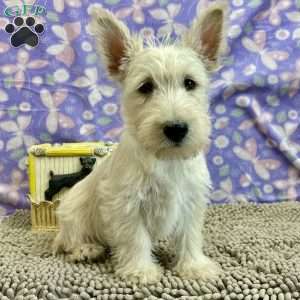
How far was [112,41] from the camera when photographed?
7.45 feet

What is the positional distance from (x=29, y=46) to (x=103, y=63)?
130 cm

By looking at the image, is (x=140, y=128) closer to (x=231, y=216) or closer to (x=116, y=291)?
(x=116, y=291)

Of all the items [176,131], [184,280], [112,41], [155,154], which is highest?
[112,41]

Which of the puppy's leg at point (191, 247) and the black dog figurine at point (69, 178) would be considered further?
the black dog figurine at point (69, 178)

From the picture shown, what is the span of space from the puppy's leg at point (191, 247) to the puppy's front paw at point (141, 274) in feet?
0.45

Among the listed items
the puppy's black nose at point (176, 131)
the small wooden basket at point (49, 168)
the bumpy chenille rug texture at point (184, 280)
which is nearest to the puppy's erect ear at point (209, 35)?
the puppy's black nose at point (176, 131)

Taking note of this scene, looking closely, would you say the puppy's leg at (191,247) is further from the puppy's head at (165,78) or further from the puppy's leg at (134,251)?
the puppy's head at (165,78)

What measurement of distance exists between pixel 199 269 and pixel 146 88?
84cm

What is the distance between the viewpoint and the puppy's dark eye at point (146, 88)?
2152 millimetres

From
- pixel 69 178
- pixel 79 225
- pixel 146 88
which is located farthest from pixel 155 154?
pixel 69 178

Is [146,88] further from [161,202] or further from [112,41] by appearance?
[161,202]

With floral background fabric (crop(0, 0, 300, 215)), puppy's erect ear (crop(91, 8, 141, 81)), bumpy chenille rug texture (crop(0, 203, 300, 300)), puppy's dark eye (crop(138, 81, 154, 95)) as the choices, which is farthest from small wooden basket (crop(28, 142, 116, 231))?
puppy's dark eye (crop(138, 81, 154, 95))

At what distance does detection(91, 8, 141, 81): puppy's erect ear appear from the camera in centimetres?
219

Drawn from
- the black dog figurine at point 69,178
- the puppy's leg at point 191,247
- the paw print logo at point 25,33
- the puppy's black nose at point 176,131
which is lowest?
the puppy's leg at point 191,247
